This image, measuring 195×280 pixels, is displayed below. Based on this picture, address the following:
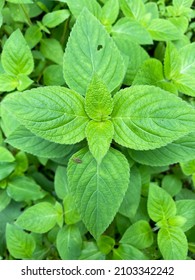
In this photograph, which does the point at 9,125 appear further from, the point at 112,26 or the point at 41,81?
the point at 112,26

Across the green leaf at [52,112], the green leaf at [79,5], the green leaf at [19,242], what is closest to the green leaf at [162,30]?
the green leaf at [79,5]

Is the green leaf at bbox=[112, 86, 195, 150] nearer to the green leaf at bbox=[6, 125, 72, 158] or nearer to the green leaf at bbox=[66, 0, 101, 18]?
the green leaf at bbox=[6, 125, 72, 158]

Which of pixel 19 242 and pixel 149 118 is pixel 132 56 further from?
pixel 19 242

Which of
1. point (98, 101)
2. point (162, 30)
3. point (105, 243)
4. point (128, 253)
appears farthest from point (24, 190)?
point (162, 30)

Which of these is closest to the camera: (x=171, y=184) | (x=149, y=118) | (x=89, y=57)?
(x=149, y=118)

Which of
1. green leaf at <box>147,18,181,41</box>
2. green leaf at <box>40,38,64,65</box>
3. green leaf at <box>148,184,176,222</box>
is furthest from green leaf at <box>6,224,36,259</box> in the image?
green leaf at <box>147,18,181,41</box>
